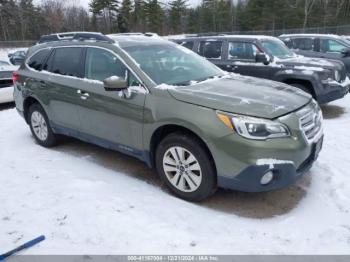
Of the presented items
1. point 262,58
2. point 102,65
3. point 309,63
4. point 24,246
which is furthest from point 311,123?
point 309,63

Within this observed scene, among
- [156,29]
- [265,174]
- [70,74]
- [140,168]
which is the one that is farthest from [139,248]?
[156,29]

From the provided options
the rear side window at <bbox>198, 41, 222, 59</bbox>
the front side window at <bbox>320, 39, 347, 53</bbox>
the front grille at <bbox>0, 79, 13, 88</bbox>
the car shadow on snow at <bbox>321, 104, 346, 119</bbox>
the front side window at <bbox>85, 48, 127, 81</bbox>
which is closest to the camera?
the front side window at <bbox>85, 48, 127, 81</bbox>

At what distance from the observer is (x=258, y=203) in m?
3.84

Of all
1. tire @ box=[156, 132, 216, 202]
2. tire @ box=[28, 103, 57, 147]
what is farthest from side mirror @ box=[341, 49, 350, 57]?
tire @ box=[28, 103, 57, 147]

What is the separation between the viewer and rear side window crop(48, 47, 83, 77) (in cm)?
487

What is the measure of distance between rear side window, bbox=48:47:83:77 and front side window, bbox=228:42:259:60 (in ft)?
13.6

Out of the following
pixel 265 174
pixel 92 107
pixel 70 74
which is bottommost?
pixel 265 174

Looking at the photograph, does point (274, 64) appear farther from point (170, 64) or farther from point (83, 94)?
point (83, 94)

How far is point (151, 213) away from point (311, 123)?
76.6 inches

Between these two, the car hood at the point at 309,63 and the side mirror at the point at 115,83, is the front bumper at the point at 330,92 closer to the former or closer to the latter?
the car hood at the point at 309,63

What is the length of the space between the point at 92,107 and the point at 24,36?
57494 millimetres

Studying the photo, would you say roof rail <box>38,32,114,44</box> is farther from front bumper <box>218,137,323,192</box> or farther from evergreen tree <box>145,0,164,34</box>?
evergreen tree <box>145,0,164,34</box>

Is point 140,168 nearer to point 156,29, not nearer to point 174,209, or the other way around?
point 174,209

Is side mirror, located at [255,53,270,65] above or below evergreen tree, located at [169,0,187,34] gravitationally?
below
